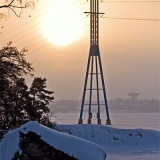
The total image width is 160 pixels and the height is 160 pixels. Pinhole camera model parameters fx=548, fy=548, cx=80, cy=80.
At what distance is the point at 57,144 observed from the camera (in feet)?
44.2

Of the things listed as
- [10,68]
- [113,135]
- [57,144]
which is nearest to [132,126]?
[113,135]

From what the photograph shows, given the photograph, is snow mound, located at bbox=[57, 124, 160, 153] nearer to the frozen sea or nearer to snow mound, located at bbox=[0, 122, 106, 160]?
the frozen sea

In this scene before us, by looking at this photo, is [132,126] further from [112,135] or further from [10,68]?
[10,68]

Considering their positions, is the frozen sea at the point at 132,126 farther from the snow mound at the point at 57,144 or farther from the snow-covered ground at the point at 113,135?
the snow mound at the point at 57,144

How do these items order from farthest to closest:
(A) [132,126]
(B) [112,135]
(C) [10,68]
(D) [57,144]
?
(A) [132,126] < (B) [112,135] < (C) [10,68] < (D) [57,144]

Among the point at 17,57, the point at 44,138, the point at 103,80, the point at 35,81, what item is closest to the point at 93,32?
the point at 103,80

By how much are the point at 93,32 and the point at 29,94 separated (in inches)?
675

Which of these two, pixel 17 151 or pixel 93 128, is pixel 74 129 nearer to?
pixel 93 128

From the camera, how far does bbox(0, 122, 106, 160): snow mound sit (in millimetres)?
13320

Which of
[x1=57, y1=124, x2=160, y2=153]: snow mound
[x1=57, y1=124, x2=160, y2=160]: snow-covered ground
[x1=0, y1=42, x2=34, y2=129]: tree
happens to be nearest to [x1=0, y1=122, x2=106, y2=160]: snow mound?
[x1=0, y1=42, x2=34, y2=129]: tree

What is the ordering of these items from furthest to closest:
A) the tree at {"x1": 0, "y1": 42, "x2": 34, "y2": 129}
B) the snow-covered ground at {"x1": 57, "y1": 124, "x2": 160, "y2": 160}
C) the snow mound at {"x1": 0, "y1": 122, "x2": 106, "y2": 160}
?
the snow-covered ground at {"x1": 57, "y1": 124, "x2": 160, "y2": 160}, the tree at {"x1": 0, "y1": 42, "x2": 34, "y2": 129}, the snow mound at {"x1": 0, "y1": 122, "x2": 106, "y2": 160}

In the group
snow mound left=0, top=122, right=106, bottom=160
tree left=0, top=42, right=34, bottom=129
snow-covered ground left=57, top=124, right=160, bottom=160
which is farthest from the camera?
snow-covered ground left=57, top=124, right=160, bottom=160

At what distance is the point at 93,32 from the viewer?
174 feet

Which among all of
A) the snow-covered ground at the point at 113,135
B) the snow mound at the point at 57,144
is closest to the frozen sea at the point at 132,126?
the snow-covered ground at the point at 113,135
